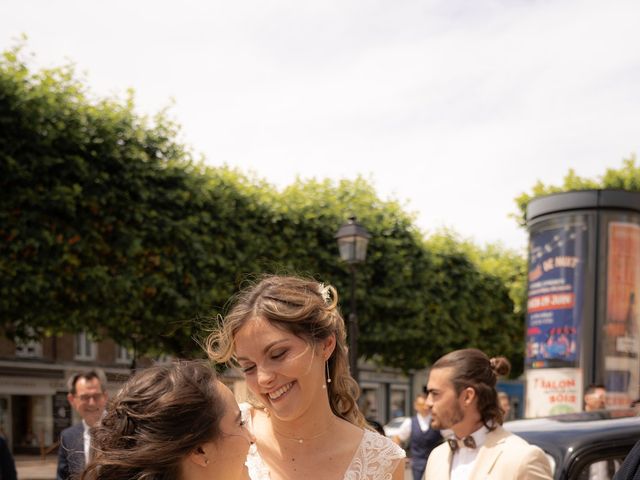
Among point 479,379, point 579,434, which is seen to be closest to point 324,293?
point 479,379

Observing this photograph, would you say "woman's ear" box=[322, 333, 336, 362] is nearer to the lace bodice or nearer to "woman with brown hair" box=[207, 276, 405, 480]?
"woman with brown hair" box=[207, 276, 405, 480]

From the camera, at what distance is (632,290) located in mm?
13633

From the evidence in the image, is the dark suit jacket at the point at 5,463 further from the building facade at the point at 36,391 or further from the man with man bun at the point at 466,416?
the building facade at the point at 36,391

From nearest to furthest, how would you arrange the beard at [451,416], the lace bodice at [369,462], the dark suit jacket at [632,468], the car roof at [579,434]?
the dark suit jacket at [632,468] → the lace bodice at [369,462] → the beard at [451,416] → the car roof at [579,434]

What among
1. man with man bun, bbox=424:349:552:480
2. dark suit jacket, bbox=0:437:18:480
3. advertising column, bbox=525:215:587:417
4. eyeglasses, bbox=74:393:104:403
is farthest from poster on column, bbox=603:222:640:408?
dark suit jacket, bbox=0:437:18:480

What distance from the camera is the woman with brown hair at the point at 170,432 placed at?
194cm

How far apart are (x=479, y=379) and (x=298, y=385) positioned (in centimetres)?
171

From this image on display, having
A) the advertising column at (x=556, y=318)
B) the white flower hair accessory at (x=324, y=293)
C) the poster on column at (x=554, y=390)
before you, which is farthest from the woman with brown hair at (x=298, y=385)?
the advertising column at (x=556, y=318)

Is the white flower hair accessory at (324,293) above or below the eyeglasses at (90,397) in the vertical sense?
above

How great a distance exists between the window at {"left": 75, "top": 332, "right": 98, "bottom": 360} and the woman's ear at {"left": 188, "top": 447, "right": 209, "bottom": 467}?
113 feet

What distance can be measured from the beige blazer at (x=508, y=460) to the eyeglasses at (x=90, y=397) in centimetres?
357

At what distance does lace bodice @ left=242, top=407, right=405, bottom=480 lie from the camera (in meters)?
3.08

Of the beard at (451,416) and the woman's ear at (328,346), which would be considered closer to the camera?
the woman's ear at (328,346)

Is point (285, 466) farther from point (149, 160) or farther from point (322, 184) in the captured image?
point (322, 184)
